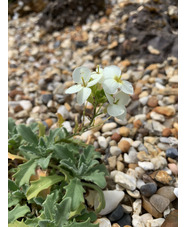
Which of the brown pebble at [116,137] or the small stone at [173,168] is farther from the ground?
the brown pebble at [116,137]

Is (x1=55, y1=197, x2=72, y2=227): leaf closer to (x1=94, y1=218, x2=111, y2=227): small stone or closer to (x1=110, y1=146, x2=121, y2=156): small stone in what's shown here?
(x1=94, y1=218, x2=111, y2=227): small stone

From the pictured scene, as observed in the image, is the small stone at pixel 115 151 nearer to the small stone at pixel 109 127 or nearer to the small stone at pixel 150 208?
the small stone at pixel 109 127

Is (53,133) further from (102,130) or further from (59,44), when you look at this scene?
(59,44)

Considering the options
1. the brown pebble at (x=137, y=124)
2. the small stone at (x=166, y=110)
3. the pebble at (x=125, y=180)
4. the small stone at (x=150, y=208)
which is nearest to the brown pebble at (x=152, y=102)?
the small stone at (x=166, y=110)

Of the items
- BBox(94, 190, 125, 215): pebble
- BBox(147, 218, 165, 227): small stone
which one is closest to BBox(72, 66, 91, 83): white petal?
BBox(94, 190, 125, 215): pebble

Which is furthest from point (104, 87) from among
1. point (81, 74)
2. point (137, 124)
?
point (137, 124)

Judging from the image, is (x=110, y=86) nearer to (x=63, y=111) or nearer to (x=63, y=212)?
(x=63, y=212)
